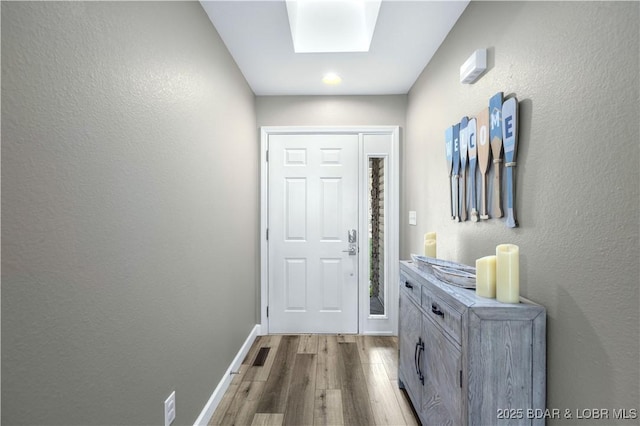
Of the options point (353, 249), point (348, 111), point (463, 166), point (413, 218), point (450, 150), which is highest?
point (348, 111)

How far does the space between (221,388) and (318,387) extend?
653 mm

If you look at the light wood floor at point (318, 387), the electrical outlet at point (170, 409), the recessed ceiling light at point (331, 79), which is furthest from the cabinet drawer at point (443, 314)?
the recessed ceiling light at point (331, 79)

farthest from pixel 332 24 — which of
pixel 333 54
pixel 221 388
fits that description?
pixel 221 388

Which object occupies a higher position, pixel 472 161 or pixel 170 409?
pixel 472 161

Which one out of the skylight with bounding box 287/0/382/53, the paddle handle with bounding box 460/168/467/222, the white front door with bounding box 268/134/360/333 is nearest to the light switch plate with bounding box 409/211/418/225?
the white front door with bounding box 268/134/360/333

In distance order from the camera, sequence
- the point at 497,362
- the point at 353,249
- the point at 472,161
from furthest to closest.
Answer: the point at 353,249 → the point at 472,161 → the point at 497,362

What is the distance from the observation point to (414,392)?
1.86 metres

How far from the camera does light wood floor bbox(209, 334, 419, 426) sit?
74.7 inches

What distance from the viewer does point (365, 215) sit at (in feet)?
10.2

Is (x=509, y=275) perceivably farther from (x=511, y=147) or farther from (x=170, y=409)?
(x=170, y=409)

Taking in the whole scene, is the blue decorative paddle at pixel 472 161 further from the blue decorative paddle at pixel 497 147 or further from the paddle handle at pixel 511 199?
the paddle handle at pixel 511 199

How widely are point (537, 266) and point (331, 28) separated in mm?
1943

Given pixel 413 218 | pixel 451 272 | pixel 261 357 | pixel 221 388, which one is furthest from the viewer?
pixel 413 218

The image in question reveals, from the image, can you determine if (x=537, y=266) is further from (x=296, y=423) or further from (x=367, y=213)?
(x=367, y=213)
